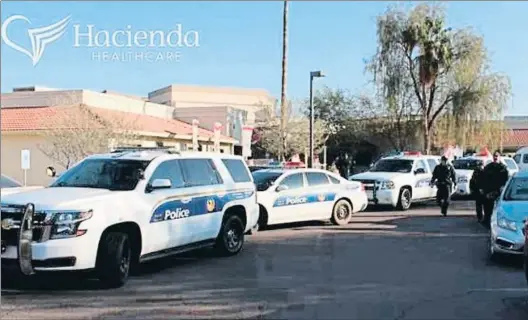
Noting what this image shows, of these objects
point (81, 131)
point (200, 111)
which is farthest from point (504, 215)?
point (200, 111)

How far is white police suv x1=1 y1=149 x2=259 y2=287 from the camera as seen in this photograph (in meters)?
8.40

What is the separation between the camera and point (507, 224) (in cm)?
1065

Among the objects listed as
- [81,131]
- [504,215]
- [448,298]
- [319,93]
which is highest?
[319,93]

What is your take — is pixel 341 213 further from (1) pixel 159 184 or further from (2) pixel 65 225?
(2) pixel 65 225

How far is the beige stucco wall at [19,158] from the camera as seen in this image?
101ft

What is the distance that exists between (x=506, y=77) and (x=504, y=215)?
2907cm

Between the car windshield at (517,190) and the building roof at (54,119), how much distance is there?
19.0 meters

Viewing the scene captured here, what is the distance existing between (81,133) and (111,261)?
60.2ft

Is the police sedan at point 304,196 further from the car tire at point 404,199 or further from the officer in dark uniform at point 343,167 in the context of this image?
the officer in dark uniform at point 343,167

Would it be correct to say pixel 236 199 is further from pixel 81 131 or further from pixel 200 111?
pixel 200 111

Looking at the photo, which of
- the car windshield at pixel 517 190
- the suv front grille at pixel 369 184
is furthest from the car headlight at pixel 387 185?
the car windshield at pixel 517 190

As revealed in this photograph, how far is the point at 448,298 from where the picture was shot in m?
8.38

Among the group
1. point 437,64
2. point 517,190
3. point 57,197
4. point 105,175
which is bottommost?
point 517,190

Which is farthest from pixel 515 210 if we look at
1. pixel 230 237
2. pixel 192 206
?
pixel 192 206
